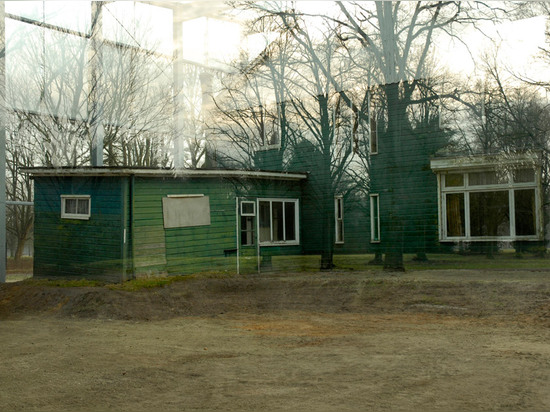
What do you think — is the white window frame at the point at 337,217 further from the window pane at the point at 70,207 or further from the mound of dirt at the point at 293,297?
the window pane at the point at 70,207

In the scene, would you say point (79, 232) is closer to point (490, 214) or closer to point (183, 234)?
point (183, 234)

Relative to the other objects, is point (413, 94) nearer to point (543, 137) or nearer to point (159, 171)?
point (543, 137)

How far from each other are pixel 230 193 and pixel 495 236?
1613 mm

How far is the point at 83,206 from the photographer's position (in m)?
4.20

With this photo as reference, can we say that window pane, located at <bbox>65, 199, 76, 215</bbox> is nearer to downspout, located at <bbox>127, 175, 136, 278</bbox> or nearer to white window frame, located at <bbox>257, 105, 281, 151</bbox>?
downspout, located at <bbox>127, 175, 136, 278</bbox>

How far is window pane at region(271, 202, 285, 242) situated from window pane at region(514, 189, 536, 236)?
137 centimetres

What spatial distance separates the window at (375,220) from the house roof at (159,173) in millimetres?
470

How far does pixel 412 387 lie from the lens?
210 centimetres

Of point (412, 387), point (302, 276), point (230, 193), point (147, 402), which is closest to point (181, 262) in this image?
point (230, 193)

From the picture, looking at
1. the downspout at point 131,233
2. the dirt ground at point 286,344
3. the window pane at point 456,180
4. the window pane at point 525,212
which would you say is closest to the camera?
the dirt ground at point 286,344

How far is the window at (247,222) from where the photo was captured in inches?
144

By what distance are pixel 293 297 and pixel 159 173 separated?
4.02 ft

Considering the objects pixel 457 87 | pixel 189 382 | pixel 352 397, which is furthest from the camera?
pixel 457 87

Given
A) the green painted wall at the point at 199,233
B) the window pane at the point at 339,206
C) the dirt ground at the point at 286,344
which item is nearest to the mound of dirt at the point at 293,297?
the dirt ground at the point at 286,344
